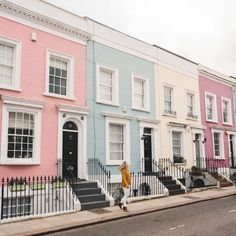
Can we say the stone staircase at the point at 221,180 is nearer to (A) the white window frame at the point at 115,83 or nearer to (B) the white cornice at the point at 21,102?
(A) the white window frame at the point at 115,83

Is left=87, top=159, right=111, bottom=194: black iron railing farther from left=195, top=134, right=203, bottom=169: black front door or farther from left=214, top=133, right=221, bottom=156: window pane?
left=214, top=133, right=221, bottom=156: window pane

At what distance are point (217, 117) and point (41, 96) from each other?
47.7ft

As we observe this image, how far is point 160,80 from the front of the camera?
741 inches

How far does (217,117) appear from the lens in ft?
74.2

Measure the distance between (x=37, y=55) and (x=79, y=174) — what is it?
222 inches

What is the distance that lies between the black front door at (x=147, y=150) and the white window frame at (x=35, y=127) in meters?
6.73

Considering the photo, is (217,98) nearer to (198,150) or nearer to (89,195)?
(198,150)

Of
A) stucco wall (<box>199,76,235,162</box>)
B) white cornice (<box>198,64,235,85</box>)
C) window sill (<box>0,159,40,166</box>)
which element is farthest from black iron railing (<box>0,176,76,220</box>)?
white cornice (<box>198,64,235,85</box>)

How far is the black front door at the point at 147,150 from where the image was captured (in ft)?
55.8

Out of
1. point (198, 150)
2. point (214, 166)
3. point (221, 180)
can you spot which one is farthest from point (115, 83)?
point (214, 166)

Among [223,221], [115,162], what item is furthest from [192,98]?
[223,221]

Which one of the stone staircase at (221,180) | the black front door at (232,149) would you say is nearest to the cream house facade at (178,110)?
the stone staircase at (221,180)

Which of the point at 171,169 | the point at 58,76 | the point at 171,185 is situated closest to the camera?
the point at 58,76

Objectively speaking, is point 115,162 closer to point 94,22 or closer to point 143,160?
point 143,160
